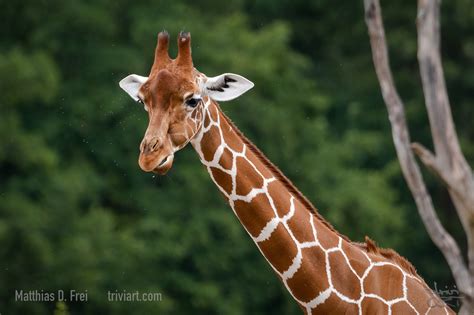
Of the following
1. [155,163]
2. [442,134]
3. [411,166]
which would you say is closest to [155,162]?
[155,163]

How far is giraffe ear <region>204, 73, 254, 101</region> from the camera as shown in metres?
7.39

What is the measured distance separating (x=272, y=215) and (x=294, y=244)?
0.18 meters

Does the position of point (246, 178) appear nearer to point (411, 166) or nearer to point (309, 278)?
point (309, 278)

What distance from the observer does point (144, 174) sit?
69.6 feet

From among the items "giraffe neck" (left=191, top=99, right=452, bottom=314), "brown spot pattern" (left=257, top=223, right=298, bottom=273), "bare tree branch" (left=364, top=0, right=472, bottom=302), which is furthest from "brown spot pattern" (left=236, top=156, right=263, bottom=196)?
"bare tree branch" (left=364, top=0, right=472, bottom=302)

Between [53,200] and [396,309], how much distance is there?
13060mm

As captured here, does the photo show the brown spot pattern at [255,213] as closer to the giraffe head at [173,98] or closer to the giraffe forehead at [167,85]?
the giraffe head at [173,98]

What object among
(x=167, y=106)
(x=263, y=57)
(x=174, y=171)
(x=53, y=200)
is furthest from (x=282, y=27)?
(x=167, y=106)

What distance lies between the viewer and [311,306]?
719 centimetres

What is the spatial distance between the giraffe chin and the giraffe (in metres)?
0.06

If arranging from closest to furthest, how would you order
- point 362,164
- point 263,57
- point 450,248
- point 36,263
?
point 450,248, point 36,263, point 263,57, point 362,164

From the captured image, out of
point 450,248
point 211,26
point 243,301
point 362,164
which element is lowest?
point 450,248

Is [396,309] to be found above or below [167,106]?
below

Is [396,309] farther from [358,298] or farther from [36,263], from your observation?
[36,263]
